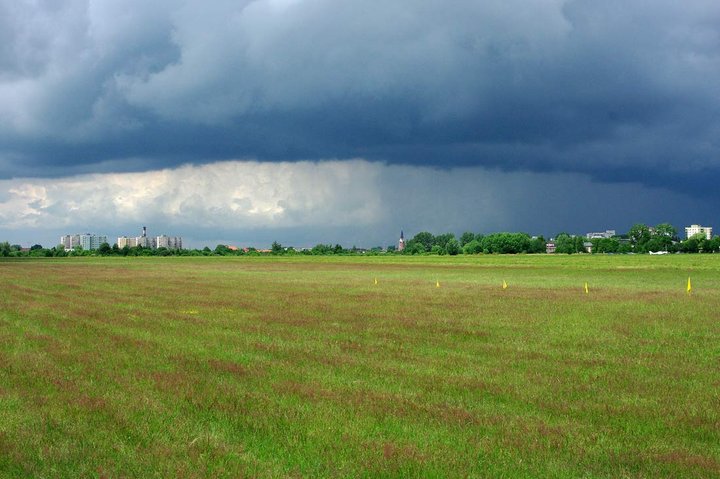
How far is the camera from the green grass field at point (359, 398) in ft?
27.5

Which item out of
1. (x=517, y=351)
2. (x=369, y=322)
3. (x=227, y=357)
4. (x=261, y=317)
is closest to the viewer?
(x=227, y=357)

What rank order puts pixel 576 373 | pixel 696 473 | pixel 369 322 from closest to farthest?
pixel 696 473
pixel 576 373
pixel 369 322

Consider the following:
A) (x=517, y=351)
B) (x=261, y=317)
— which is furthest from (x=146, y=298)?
(x=517, y=351)

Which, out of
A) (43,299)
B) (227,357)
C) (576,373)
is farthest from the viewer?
(43,299)

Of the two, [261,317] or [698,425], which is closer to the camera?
[698,425]

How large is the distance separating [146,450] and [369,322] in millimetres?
15650

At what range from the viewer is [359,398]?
1164 cm

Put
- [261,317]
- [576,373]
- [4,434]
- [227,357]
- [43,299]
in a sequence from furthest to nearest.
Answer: [43,299]
[261,317]
[227,357]
[576,373]
[4,434]

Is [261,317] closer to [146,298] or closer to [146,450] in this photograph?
[146,298]

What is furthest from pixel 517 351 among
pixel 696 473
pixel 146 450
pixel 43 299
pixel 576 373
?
pixel 43 299

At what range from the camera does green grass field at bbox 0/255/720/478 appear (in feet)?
27.5

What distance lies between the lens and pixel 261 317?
84.0 ft

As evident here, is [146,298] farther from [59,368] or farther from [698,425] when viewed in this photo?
[698,425]

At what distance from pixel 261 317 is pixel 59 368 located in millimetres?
11432
